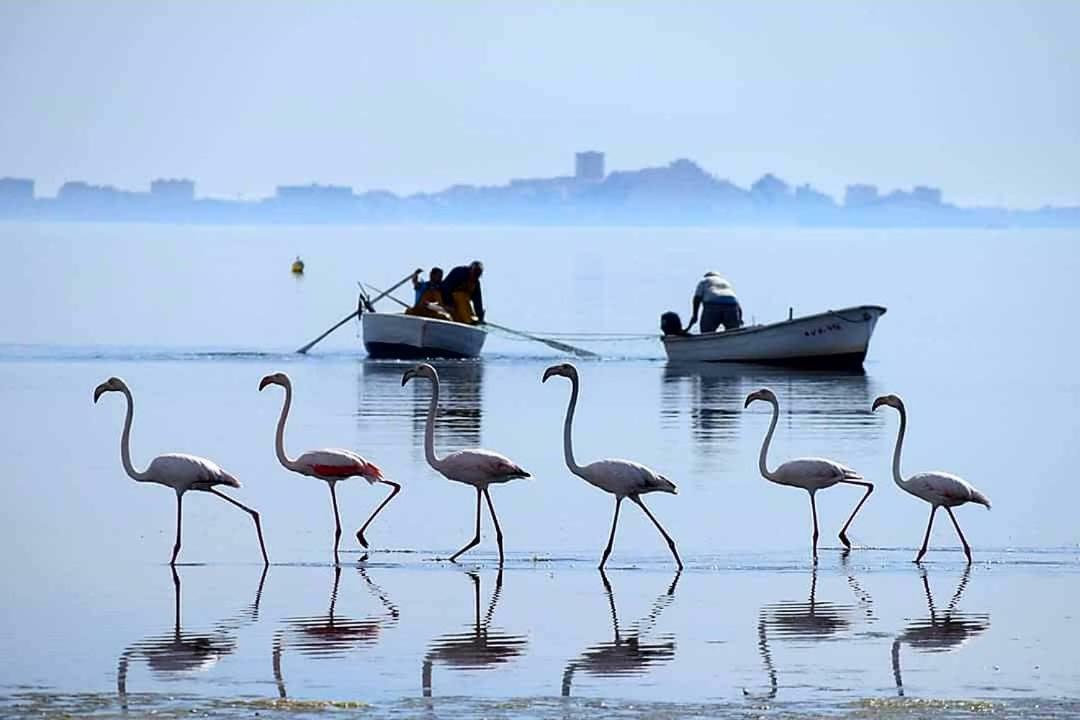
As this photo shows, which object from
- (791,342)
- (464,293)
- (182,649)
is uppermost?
(464,293)

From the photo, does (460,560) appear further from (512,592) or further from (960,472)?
(960,472)

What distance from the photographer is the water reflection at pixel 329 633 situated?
14.8 m

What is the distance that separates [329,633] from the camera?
15461 mm

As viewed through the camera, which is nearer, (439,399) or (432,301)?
(439,399)

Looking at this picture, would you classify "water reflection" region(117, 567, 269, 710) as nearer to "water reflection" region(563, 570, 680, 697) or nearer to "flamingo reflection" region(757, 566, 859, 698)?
"water reflection" region(563, 570, 680, 697)

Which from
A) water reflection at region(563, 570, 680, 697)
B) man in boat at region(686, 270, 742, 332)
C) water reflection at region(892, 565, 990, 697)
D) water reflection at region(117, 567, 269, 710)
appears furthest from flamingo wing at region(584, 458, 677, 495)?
man in boat at region(686, 270, 742, 332)

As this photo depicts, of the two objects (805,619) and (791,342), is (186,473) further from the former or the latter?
(791,342)

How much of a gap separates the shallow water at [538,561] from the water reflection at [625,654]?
3 centimetres

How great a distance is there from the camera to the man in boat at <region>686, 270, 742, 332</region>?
4153 centimetres

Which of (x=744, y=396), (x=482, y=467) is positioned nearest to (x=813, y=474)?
(x=482, y=467)

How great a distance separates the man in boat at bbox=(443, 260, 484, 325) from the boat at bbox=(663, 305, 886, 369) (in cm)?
375

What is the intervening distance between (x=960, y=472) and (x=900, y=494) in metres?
3.29

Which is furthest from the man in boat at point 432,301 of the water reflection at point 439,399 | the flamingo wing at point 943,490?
the flamingo wing at point 943,490

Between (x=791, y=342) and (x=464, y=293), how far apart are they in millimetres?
6366
